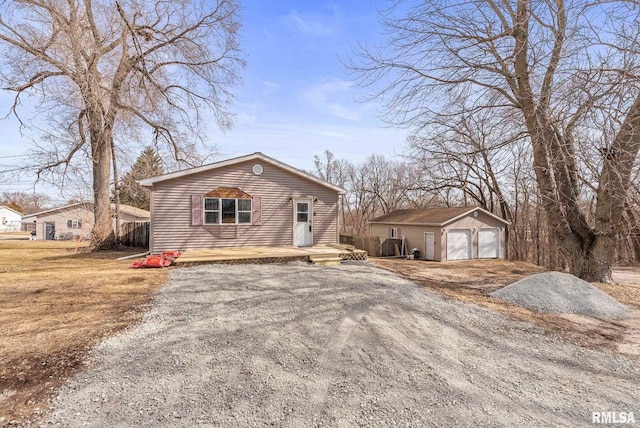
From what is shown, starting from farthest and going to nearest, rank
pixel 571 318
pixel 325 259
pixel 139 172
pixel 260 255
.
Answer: pixel 139 172
pixel 325 259
pixel 260 255
pixel 571 318

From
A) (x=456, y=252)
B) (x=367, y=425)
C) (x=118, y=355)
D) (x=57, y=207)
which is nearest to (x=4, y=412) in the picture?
(x=118, y=355)

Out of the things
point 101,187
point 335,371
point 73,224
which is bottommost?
point 335,371

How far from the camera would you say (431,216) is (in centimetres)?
1728

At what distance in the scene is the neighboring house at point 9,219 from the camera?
135ft

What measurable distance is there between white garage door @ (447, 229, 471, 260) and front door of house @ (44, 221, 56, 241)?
3226 cm

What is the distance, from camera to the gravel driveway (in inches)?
103

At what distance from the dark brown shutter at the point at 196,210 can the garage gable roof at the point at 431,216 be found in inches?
439

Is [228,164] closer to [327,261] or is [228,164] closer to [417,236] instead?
[327,261]

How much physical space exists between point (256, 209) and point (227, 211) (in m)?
1.00

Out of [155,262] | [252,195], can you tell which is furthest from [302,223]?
[155,262]

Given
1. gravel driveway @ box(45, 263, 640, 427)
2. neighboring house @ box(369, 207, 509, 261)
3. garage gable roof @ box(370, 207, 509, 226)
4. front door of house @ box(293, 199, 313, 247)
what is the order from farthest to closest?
garage gable roof @ box(370, 207, 509, 226), neighboring house @ box(369, 207, 509, 261), front door of house @ box(293, 199, 313, 247), gravel driveway @ box(45, 263, 640, 427)

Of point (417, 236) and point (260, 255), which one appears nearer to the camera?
point (260, 255)

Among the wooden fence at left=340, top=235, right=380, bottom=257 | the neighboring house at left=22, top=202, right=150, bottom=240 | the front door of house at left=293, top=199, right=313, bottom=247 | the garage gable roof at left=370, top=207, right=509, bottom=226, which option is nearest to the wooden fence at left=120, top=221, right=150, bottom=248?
the front door of house at left=293, top=199, right=313, bottom=247

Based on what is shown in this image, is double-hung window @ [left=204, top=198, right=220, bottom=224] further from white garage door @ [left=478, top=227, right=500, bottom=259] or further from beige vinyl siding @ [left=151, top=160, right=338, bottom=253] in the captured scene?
white garage door @ [left=478, top=227, right=500, bottom=259]
